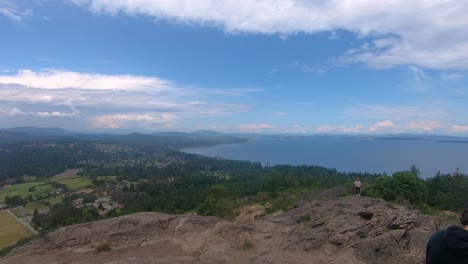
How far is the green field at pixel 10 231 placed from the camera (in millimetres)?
40594

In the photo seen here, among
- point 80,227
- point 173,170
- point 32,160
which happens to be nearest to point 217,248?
point 80,227

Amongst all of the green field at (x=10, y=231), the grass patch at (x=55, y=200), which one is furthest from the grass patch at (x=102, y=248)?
the grass patch at (x=55, y=200)

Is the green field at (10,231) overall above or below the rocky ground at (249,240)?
below

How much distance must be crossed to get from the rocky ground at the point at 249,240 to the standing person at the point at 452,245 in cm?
636

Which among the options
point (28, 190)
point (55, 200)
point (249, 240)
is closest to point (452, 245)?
point (249, 240)

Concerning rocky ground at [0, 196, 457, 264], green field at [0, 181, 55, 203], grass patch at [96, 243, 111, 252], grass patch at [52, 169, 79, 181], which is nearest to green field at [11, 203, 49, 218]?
green field at [0, 181, 55, 203]

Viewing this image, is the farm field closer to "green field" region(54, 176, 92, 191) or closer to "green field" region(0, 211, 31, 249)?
"green field" region(54, 176, 92, 191)

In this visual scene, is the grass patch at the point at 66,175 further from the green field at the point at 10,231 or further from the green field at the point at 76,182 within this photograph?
the green field at the point at 10,231

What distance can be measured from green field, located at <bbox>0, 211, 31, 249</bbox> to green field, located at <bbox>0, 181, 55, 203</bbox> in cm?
1751

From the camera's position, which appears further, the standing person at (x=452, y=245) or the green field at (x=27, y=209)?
the green field at (x=27, y=209)

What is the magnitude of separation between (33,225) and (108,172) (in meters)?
59.4

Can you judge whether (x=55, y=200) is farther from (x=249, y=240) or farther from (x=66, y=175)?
(x=249, y=240)

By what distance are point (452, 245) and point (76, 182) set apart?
98360 mm

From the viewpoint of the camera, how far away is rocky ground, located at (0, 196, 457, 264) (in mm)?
10617
